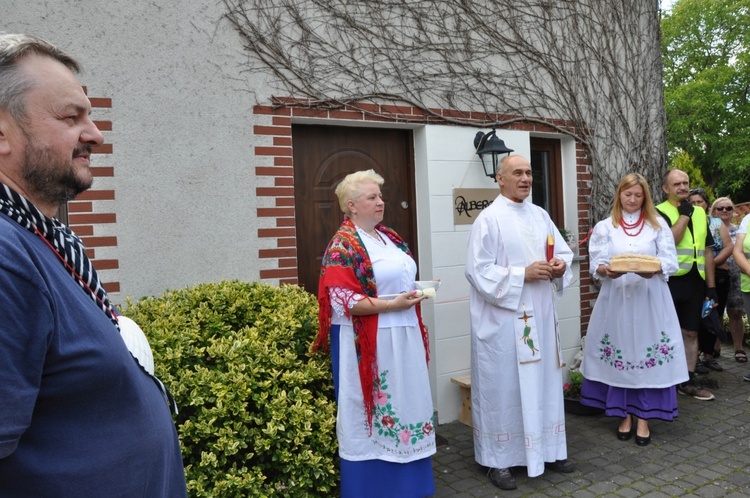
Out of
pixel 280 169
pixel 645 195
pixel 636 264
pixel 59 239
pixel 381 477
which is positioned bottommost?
pixel 381 477

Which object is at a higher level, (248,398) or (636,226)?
(636,226)

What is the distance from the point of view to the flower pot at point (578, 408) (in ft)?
17.5

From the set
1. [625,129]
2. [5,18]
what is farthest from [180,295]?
[625,129]

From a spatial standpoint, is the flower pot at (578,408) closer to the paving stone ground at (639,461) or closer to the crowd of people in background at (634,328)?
the paving stone ground at (639,461)

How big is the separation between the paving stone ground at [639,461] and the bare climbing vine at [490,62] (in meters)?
2.31

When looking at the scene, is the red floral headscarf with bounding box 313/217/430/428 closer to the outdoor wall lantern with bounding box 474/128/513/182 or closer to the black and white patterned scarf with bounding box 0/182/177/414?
the black and white patterned scarf with bounding box 0/182/177/414

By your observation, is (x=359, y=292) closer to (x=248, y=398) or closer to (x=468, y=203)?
(x=248, y=398)

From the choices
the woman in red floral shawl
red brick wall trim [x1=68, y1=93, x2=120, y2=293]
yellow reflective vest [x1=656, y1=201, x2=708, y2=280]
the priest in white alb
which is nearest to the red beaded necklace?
the priest in white alb

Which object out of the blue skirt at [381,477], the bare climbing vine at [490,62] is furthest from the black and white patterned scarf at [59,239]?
the bare climbing vine at [490,62]

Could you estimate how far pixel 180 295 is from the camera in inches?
148

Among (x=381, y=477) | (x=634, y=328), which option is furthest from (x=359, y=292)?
A: (x=634, y=328)

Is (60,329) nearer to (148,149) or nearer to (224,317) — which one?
(224,317)

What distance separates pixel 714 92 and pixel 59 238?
119 feet

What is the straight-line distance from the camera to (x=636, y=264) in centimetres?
449
